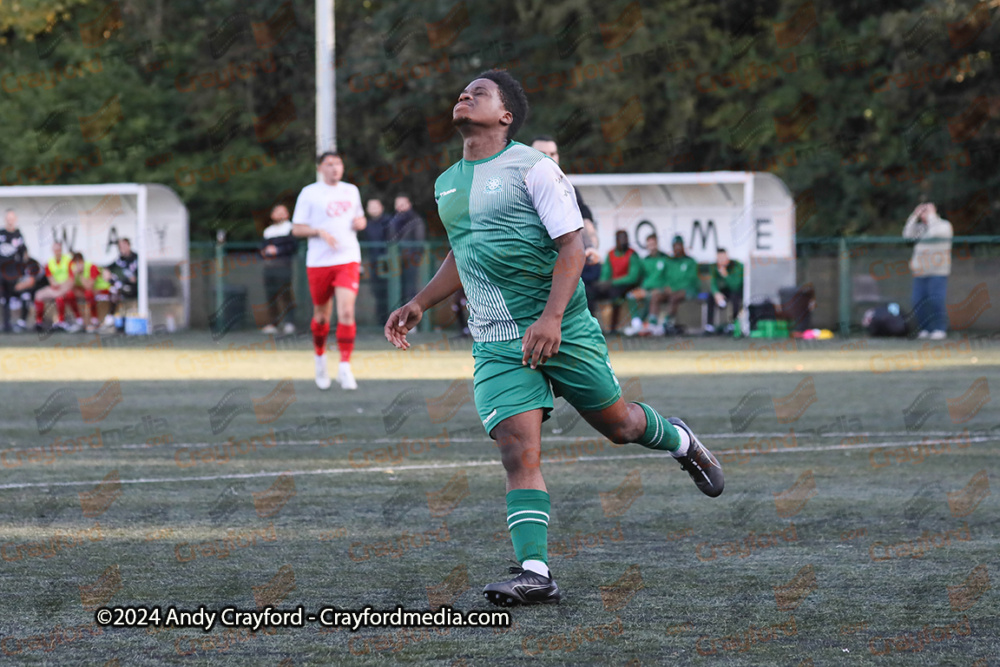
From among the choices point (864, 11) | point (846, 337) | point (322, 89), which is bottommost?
point (846, 337)

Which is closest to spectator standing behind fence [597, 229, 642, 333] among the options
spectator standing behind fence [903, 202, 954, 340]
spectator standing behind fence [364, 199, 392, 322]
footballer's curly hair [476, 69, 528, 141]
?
spectator standing behind fence [364, 199, 392, 322]

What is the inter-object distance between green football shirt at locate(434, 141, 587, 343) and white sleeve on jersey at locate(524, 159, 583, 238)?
0.01m

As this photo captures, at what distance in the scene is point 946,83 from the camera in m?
32.3

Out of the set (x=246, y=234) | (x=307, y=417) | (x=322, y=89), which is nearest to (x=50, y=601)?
(x=307, y=417)

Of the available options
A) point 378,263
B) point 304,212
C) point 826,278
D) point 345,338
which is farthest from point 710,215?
point 304,212

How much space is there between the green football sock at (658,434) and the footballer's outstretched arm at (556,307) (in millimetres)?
812

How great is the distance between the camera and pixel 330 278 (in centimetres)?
1397

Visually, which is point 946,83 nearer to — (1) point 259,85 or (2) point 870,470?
(1) point 259,85

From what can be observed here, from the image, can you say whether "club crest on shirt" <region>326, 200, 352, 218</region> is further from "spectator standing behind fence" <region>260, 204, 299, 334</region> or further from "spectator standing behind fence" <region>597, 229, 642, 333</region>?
"spectator standing behind fence" <region>260, 204, 299, 334</region>

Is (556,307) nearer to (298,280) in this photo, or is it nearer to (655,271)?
(655,271)

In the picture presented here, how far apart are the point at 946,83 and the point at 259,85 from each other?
19291 millimetres

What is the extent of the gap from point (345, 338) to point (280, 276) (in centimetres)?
1287

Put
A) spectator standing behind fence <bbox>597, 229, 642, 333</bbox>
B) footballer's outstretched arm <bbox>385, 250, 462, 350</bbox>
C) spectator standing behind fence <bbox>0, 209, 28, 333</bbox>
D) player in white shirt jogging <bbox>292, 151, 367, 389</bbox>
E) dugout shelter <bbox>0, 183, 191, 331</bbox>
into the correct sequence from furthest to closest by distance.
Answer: dugout shelter <bbox>0, 183, 191, 331</bbox> → spectator standing behind fence <bbox>0, 209, 28, 333</bbox> → spectator standing behind fence <bbox>597, 229, 642, 333</bbox> → player in white shirt jogging <bbox>292, 151, 367, 389</bbox> → footballer's outstretched arm <bbox>385, 250, 462, 350</bbox>

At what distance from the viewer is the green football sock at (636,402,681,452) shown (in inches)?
228
